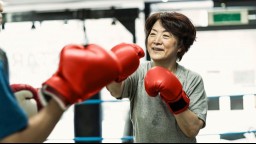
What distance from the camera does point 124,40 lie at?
3889 millimetres

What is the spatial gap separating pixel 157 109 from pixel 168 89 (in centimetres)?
16

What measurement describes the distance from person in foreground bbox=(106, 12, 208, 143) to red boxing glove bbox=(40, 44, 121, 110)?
19.3 inches

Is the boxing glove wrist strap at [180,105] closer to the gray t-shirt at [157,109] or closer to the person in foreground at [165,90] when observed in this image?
the person in foreground at [165,90]

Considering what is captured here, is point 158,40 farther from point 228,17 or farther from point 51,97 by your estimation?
point 228,17

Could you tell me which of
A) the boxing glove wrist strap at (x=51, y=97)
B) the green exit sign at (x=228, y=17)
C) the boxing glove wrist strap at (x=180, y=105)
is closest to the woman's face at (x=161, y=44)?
the boxing glove wrist strap at (x=180, y=105)

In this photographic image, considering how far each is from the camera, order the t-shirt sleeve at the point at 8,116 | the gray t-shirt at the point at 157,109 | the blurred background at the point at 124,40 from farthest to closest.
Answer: the blurred background at the point at 124,40 < the gray t-shirt at the point at 157,109 < the t-shirt sleeve at the point at 8,116

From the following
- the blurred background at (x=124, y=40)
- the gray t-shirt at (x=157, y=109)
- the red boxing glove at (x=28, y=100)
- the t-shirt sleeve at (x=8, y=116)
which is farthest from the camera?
the blurred background at (x=124, y=40)

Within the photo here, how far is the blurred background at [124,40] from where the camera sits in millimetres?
3744

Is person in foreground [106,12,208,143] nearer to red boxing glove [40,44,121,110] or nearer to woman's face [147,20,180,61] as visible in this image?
woman's face [147,20,180,61]

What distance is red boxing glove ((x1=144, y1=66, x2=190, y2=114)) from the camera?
127 cm

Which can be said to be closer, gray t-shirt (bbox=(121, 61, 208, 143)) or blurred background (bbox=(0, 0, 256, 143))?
gray t-shirt (bbox=(121, 61, 208, 143))

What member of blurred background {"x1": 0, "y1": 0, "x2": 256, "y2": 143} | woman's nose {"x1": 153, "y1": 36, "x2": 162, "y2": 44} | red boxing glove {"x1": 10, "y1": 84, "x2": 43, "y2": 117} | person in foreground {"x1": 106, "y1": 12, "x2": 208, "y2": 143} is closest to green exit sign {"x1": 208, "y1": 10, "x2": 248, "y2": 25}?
blurred background {"x1": 0, "y1": 0, "x2": 256, "y2": 143}

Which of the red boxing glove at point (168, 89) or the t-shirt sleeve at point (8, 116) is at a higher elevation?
the t-shirt sleeve at point (8, 116)

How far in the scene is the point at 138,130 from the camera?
4.65ft
